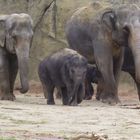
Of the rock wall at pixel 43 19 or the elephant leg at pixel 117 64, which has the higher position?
the elephant leg at pixel 117 64

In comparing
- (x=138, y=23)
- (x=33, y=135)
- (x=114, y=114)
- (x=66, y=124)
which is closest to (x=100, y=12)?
(x=138, y=23)

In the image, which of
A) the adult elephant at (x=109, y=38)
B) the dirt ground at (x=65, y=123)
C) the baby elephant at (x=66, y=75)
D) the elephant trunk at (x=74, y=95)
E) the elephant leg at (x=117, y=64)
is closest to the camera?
the dirt ground at (x=65, y=123)

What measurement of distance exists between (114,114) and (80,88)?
A: 2.49 metres

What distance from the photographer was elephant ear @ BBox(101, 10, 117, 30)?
55.5 ft

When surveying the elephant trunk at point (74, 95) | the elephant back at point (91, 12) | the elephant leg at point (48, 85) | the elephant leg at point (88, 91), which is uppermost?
the elephant back at point (91, 12)

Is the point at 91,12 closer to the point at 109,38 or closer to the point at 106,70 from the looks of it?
the point at 109,38

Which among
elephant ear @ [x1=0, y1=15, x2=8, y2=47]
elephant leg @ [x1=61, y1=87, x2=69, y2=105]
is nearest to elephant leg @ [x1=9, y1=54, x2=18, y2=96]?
elephant ear @ [x1=0, y1=15, x2=8, y2=47]

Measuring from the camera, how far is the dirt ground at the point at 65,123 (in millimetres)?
9806

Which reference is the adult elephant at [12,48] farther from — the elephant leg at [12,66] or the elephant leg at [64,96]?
the elephant leg at [64,96]

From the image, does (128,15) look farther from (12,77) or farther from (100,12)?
(12,77)

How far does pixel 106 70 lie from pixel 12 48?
2.19 m

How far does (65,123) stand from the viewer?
1131cm

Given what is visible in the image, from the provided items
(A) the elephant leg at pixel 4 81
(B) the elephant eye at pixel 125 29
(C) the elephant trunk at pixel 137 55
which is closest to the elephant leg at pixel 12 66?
(A) the elephant leg at pixel 4 81

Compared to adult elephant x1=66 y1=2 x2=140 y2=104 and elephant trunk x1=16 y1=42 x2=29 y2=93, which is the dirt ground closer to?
elephant trunk x1=16 y1=42 x2=29 y2=93
